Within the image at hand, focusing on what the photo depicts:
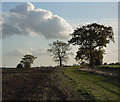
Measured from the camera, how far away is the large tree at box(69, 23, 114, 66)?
5475 cm

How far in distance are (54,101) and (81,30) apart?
47621 mm

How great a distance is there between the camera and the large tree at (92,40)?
5475 centimetres

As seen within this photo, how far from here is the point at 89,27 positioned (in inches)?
2228

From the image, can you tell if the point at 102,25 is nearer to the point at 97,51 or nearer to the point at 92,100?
the point at 97,51

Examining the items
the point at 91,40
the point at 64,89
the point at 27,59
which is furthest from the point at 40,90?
the point at 27,59

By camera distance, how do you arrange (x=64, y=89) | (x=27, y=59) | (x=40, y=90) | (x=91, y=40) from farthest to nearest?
(x=27, y=59) → (x=91, y=40) → (x=40, y=90) → (x=64, y=89)

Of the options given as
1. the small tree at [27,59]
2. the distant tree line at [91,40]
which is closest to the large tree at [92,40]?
the distant tree line at [91,40]

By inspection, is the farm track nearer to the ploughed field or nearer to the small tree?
the ploughed field

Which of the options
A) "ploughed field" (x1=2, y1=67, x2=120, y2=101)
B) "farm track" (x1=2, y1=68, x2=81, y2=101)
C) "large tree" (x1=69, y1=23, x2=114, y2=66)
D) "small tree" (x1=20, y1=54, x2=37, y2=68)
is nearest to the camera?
"ploughed field" (x1=2, y1=67, x2=120, y2=101)

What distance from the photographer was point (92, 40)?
55.4 metres

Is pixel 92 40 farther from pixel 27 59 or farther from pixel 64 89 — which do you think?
pixel 27 59

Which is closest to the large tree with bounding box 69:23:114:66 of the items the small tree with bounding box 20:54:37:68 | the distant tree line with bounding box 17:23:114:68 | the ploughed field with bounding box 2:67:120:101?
the distant tree line with bounding box 17:23:114:68

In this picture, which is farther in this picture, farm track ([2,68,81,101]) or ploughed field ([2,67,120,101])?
farm track ([2,68,81,101])

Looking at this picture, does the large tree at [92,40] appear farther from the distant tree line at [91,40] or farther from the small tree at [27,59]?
the small tree at [27,59]
